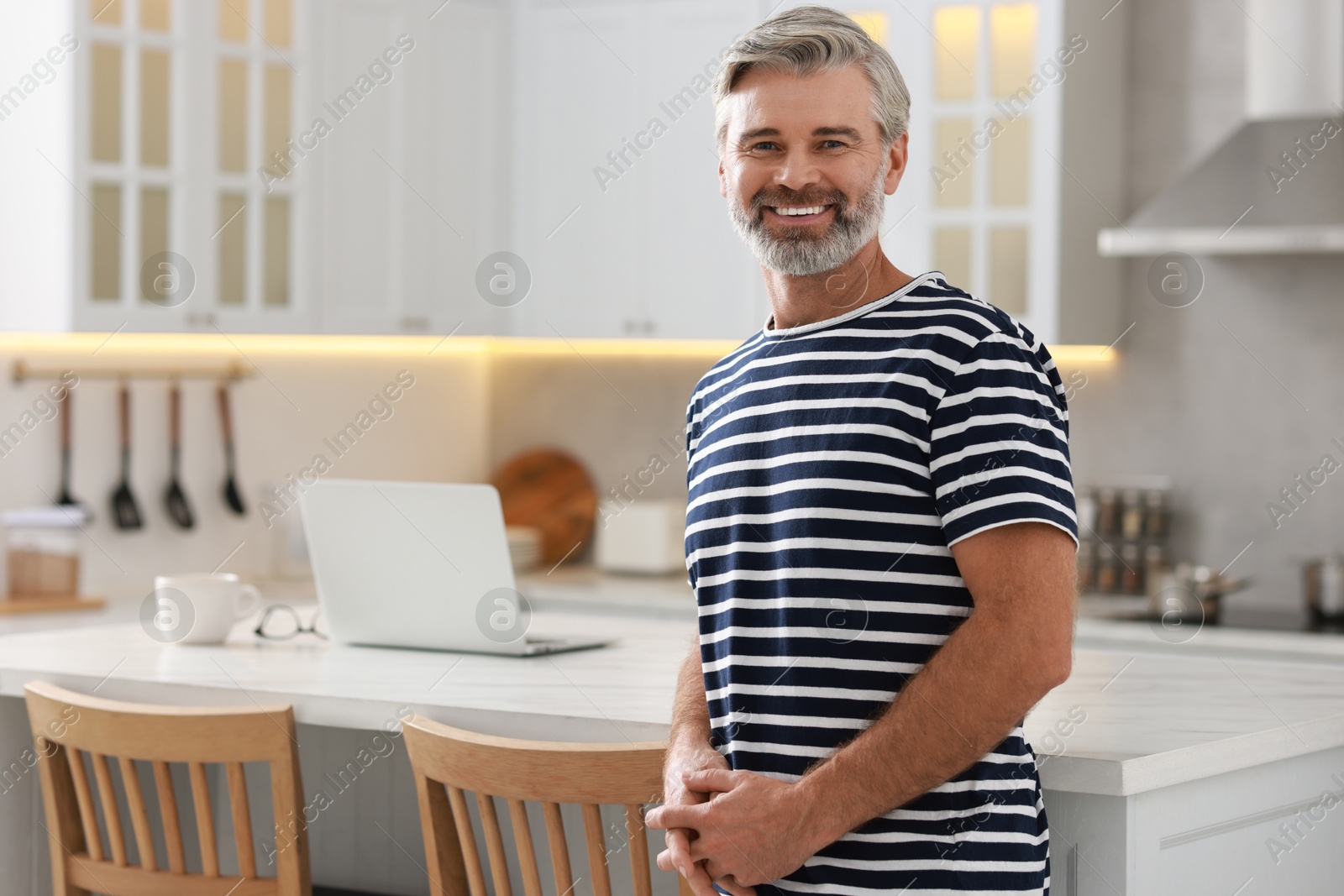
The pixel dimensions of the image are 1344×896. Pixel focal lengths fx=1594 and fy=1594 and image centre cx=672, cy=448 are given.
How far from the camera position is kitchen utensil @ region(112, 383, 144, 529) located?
12.0ft

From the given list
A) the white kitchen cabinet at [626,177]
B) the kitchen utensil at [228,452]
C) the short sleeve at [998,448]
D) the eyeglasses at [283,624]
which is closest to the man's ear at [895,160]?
the short sleeve at [998,448]

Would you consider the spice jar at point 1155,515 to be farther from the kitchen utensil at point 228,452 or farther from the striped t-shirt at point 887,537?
the striped t-shirt at point 887,537

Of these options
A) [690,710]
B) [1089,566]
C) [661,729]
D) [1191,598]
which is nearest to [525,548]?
[1089,566]

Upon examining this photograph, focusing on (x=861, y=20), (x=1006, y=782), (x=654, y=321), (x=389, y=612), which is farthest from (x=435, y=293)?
(x=1006, y=782)

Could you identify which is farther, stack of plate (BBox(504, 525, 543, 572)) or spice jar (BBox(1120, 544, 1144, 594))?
stack of plate (BBox(504, 525, 543, 572))

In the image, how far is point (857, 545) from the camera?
130 cm

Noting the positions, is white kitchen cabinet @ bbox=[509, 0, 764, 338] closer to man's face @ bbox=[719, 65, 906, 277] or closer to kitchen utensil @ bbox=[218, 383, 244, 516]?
kitchen utensil @ bbox=[218, 383, 244, 516]

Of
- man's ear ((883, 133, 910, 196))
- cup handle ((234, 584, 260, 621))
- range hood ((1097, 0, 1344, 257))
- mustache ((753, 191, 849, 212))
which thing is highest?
range hood ((1097, 0, 1344, 257))

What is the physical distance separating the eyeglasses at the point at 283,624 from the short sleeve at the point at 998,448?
4.13 feet

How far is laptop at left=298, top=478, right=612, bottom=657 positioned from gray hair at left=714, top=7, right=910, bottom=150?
2.64 ft

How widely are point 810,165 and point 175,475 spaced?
275cm

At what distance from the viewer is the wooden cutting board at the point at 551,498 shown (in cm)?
445

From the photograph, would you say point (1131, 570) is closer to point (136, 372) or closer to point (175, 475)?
point (175, 475)

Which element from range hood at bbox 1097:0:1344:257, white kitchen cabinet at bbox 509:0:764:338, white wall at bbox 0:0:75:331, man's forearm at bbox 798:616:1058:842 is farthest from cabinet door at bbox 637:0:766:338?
man's forearm at bbox 798:616:1058:842
